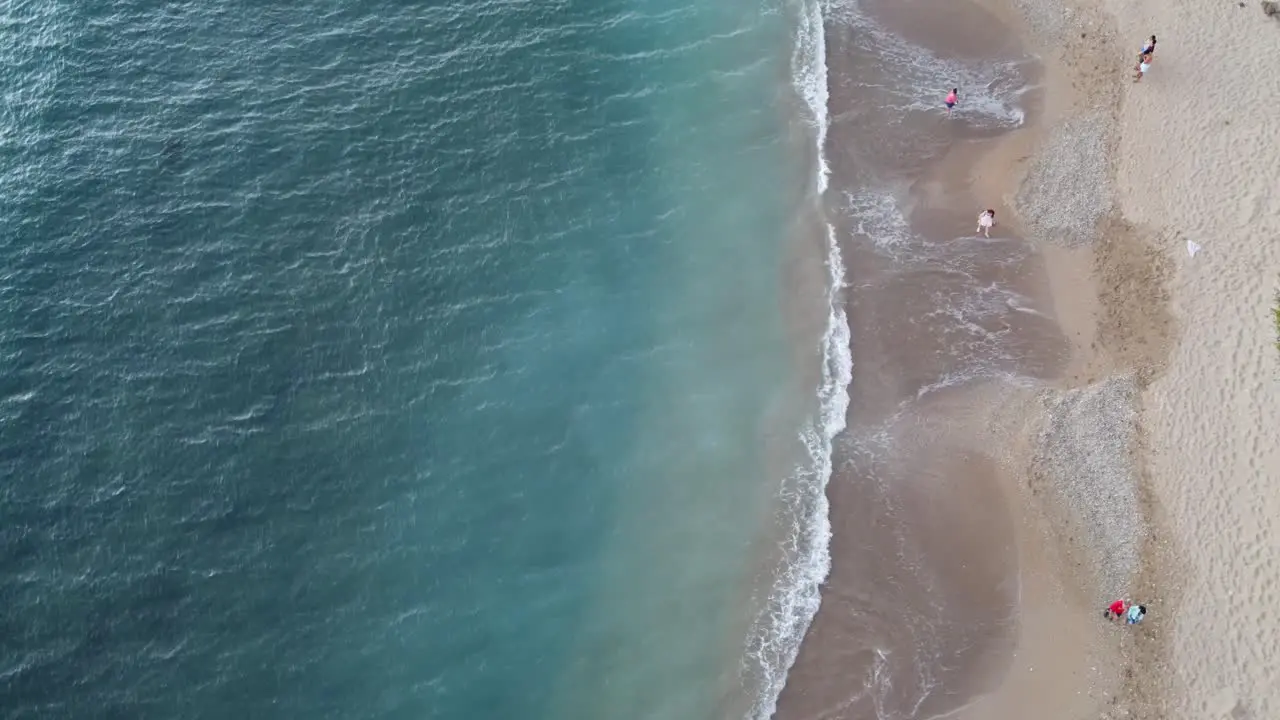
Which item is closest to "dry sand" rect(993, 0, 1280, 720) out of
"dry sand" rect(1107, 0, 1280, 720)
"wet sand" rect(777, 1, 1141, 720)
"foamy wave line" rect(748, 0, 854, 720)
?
"dry sand" rect(1107, 0, 1280, 720)

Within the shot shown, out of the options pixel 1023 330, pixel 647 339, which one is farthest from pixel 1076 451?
pixel 647 339

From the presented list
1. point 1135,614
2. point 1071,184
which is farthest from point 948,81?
point 1135,614

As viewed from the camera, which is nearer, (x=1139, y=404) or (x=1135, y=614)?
(x=1135, y=614)

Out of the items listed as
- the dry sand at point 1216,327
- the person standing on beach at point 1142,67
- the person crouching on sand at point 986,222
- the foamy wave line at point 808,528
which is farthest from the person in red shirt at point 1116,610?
the person standing on beach at point 1142,67

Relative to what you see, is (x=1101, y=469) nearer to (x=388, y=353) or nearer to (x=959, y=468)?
(x=959, y=468)

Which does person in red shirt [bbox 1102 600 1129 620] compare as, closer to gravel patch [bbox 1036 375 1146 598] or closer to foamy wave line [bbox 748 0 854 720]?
gravel patch [bbox 1036 375 1146 598]
